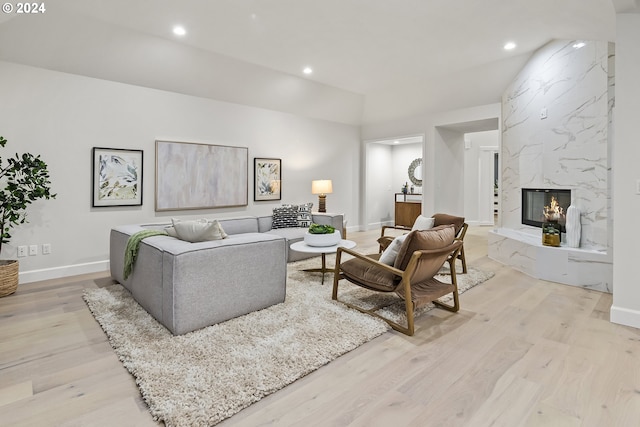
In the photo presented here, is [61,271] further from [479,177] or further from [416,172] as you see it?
[479,177]

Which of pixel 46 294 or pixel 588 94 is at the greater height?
pixel 588 94

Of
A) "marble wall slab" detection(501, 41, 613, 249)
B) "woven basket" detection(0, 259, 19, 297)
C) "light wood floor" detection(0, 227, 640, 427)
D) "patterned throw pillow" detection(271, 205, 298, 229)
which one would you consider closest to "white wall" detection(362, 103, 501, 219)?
"marble wall slab" detection(501, 41, 613, 249)

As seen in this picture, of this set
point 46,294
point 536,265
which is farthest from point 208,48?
point 536,265

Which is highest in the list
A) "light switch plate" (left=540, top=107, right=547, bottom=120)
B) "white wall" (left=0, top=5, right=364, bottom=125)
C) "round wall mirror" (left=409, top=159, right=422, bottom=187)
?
"white wall" (left=0, top=5, right=364, bottom=125)

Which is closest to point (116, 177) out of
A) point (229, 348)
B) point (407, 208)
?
point (229, 348)

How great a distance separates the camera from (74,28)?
3.73 metres

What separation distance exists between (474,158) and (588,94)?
17.6 feet

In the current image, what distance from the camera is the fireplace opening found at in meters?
4.27

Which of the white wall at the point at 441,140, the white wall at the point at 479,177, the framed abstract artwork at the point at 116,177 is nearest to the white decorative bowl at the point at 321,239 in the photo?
the framed abstract artwork at the point at 116,177

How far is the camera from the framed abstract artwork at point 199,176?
495 cm

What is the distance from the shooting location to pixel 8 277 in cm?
343

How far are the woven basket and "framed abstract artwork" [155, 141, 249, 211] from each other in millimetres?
1751

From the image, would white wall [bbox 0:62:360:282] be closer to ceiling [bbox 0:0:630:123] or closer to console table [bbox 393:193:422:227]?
ceiling [bbox 0:0:630:123]

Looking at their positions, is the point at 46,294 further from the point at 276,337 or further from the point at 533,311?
the point at 533,311
